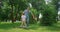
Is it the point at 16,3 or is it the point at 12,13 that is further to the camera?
the point at 12,13

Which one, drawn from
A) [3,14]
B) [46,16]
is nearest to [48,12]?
[46,16]

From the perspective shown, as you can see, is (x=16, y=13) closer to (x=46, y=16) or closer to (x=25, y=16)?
(x=46, y=16)

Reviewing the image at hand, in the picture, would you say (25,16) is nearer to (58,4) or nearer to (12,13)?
(12,13)

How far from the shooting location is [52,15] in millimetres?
20125

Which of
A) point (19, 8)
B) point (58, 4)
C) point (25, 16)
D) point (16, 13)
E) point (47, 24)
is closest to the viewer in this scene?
point (25, 16)

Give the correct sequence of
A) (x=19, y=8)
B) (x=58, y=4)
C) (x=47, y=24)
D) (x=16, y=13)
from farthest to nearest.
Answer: (x=58, y=4) → (x=16, y=13) → (x=19, y=8) → (x=47, y=24)

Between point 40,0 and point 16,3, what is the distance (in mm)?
6685

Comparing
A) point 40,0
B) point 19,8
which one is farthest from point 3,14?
point 40,0

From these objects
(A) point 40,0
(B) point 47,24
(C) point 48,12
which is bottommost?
(B) point 47,24

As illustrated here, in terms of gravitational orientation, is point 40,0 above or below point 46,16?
above

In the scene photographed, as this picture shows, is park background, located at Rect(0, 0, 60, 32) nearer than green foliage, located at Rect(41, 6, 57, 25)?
Yes

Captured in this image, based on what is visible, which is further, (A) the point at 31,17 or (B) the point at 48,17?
(A) the point at 31,17

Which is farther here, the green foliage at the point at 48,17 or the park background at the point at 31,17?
the green foliage at the point at 48,17

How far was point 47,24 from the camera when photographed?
1952 cm
